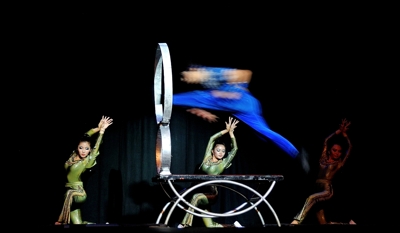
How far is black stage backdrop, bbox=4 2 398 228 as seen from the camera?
17.6 feet

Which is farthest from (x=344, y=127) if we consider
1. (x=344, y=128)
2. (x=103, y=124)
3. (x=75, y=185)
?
(x=75, y=185)

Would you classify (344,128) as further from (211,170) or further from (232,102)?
(211,170)

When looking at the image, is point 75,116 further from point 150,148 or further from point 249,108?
point 249,108

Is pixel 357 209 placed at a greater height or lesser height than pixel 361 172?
lesser

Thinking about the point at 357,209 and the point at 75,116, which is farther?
the point at 357,209

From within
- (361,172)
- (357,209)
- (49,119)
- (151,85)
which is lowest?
(357,209)

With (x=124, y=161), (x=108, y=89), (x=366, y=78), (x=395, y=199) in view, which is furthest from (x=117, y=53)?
(x=395, y=199)

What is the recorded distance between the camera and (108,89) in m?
5.52

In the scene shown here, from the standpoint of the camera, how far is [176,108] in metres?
5.80

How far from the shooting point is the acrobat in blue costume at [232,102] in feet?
19.1

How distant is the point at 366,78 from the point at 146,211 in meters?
3.00

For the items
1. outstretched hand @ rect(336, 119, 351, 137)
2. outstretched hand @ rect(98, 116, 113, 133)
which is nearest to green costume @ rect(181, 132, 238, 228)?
outstretched hand @ rect(98, 116, 113, 133)

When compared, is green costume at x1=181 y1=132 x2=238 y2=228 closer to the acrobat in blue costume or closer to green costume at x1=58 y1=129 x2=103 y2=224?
the acrobat in blue costume

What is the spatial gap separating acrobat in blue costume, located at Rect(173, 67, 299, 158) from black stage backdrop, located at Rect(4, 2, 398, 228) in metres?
0.08
